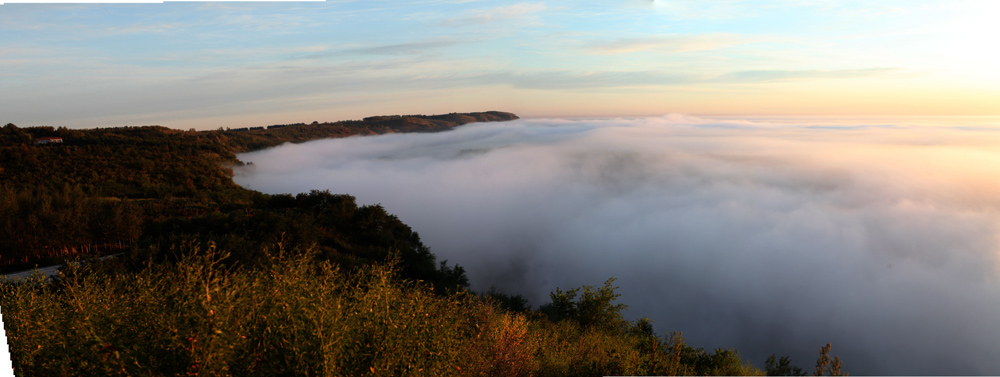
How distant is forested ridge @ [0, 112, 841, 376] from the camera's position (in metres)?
4.02

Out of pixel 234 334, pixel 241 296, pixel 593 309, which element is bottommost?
pixel 593 309

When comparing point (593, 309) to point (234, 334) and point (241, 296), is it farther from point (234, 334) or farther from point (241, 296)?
point (234, 334)

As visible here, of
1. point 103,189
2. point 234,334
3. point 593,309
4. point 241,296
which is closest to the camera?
point 234,334

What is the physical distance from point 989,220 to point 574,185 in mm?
126109

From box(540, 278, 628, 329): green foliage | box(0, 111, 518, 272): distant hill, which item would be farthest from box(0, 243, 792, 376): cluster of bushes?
box(540, 278, 628, 329): green foliage

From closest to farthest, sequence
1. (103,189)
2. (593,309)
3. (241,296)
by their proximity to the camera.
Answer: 1. (241,296)
2. (593,309)
3. (103,189)

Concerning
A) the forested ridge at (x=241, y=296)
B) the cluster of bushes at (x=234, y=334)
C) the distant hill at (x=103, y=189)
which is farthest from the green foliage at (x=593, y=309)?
the distant hill at (x=103, y=189)

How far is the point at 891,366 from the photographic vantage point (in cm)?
6406

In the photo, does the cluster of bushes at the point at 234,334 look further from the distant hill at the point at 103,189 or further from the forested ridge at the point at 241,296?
the distant hill at the point at 103,189

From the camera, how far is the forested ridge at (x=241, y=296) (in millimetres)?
4020

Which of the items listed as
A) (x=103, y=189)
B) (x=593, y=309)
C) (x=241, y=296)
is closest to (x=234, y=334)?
(x=241, y=296)

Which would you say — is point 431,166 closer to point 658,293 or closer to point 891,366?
point 658,293

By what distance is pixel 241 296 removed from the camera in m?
4.24

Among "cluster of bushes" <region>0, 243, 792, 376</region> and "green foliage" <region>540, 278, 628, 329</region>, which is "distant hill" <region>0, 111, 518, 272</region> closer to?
"cluster of bushes" <region>0, 243, 792, 376</region>
